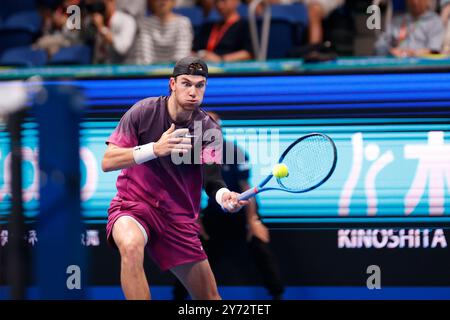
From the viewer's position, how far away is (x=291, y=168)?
5816 millimetres

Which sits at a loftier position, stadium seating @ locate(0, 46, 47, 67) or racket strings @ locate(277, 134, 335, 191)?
stadium seating @ locate(0, 46, 47, 67)

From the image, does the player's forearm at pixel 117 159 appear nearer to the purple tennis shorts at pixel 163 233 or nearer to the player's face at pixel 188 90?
the purple tennis shorts at pixel 163 233

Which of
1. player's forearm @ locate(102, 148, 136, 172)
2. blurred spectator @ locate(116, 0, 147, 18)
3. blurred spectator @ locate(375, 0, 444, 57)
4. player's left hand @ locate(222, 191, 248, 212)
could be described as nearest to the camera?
player's left hand @ locate(222, 191, 248, 212)

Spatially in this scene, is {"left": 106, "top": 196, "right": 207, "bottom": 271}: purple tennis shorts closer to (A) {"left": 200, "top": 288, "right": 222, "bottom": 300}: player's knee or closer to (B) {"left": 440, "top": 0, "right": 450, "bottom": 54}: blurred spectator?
(A) {"left": 200, "top": 288, "right": 222, "bottom": 300}: player's knee

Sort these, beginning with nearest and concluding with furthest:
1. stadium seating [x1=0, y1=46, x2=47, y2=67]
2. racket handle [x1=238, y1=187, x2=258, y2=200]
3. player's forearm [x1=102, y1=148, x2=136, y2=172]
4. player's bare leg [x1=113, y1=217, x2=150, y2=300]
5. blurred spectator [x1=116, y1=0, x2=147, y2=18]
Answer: racket handle [x1=238, y1=187, x2=258, y2=200]
player's bare leg [x1=113, y1=217, x2=150, y2=300]
player's forearm [x1=102, y1=148, x2=136, y2=172]
stadium seating [x1=0, y1=46, x2=47, y2=67]
blurred spectator [x1=116, y1=0, x2=147, y2=18]

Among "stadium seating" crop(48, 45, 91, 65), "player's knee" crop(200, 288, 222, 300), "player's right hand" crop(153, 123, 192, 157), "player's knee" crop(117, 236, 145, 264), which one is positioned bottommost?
"player's knee" crop(200, 288, 222, 300)

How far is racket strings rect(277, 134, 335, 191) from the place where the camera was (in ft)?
19.0

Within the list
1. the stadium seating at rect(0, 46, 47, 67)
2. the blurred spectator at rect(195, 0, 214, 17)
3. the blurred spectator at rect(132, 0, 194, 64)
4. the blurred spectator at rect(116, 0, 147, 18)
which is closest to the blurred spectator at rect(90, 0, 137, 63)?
the blurred spectator at rect(132, 0, 194, 64)

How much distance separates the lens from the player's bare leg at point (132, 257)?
230 inches

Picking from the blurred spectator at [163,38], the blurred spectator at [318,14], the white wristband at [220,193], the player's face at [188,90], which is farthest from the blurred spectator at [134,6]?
the white wristband at [220,193]

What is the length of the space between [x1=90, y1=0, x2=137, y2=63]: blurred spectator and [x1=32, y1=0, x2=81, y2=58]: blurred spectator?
0.19 meters

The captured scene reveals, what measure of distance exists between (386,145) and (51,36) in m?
3.12

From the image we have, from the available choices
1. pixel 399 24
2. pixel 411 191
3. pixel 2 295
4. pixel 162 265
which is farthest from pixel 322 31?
pixel 2 295

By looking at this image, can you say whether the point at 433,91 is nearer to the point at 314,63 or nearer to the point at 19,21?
the point at 314,63
